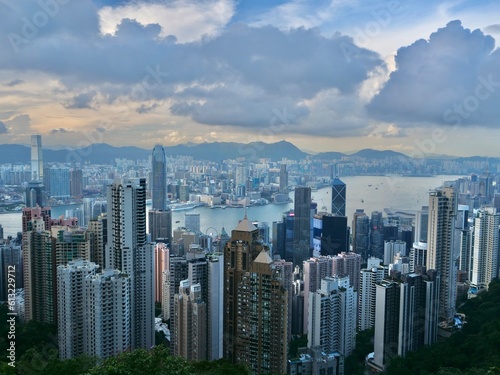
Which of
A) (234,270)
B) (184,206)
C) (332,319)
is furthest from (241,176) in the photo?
(234,270)

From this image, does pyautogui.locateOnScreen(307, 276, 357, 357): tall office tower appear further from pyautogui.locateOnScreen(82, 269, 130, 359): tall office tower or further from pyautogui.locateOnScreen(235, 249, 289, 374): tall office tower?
pyautogui.locateOnScreen(82, 269, 130, 359): tall office tower

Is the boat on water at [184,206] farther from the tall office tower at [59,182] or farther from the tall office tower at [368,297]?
the tall office tower at [368,297]

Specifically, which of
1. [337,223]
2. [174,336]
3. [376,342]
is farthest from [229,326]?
[337,223]

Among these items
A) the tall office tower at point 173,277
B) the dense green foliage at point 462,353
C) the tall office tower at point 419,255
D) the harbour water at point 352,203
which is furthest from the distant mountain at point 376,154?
the tall office tower at point 173,277

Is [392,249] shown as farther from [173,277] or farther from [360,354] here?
[173,277]

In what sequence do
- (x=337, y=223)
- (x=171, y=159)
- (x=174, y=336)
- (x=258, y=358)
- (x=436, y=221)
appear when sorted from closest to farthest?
(x=258, y=358) < (x=174, y=336) < (x=436, y=221) < (x=171, y=159) < (x=337, y=223)

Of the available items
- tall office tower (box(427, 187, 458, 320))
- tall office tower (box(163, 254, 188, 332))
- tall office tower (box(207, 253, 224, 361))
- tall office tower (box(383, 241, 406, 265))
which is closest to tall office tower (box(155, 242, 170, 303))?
tall office tower (box(163, 254, 188, 332))

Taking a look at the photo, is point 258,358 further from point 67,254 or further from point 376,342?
point 67,254
